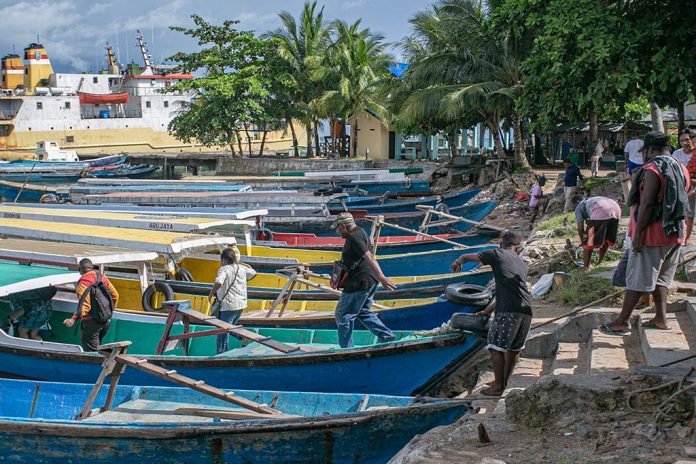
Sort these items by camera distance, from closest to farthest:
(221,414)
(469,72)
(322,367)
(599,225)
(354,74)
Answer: (221,414)
(322,367)
(599,225)
(469,72)
(354,74)

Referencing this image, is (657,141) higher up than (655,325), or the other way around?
(657,141)

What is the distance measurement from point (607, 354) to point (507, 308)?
0.99m

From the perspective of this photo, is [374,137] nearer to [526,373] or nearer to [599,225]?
[599,225]

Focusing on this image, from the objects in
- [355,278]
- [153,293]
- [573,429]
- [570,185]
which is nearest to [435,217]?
[570,185]

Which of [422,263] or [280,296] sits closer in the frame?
[280,296]

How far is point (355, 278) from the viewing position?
8.42 m

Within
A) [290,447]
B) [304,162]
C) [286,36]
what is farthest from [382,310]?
[286,36]

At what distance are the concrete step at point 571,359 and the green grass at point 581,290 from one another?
1475 mm

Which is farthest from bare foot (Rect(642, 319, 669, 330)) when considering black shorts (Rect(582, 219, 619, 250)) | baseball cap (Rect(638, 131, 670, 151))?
black shorts (Rect(582, 219, 619, 250))

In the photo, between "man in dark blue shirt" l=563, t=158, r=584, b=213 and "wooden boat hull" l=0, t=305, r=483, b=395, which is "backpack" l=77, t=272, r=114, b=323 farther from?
"man in dark blue shirt" l=563, t=158, r=584, b=213

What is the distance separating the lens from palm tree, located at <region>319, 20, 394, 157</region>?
3625 centimetres

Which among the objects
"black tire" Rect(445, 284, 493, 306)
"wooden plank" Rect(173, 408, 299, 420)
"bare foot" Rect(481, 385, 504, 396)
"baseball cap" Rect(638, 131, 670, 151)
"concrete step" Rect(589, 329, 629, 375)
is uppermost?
"baseball cap" Rect(638, 131, 670, 151)

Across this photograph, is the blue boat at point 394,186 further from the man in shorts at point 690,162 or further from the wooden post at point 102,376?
the wooden post at point 102,376

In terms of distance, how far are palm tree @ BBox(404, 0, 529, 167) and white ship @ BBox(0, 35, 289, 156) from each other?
2851 centimetres
